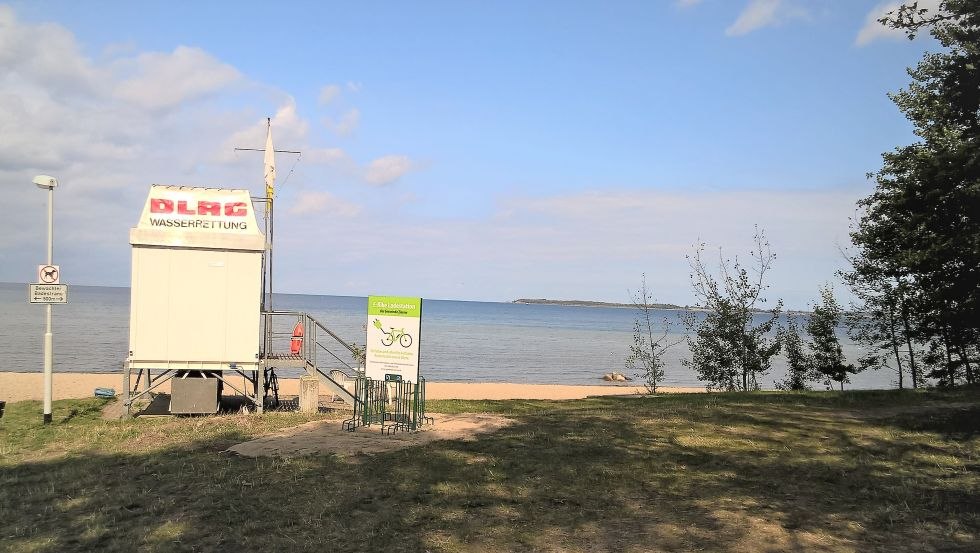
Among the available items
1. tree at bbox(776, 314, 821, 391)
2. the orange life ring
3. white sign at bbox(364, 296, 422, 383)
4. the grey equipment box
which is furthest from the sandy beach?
white sign at bbox(364, 296, 422, 383)

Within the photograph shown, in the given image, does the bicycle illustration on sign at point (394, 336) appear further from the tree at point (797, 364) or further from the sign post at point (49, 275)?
the tree at point (797, 364)

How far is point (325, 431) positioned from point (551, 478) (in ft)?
18.1

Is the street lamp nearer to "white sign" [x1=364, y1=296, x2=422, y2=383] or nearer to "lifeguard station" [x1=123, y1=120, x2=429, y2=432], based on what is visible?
"lifeguard station" [x1=123, y1=120, x2=429, y2=432]

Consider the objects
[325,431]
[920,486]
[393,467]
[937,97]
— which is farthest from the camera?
[937,97]

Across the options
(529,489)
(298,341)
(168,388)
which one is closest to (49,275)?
(298,341)

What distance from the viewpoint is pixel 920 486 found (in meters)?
7.99

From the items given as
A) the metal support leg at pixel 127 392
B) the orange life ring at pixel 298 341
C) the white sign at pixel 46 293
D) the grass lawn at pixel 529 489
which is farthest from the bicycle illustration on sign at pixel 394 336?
the white sign at pixel 46 293

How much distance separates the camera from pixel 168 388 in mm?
26625

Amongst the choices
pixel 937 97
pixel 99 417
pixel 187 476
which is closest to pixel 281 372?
pixel 99 417

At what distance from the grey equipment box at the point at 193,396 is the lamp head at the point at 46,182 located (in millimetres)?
4840

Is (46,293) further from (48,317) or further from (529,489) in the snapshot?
(529,489)

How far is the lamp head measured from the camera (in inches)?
515

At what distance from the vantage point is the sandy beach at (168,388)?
73.7 feet

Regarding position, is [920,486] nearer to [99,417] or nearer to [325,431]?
[325,431]
